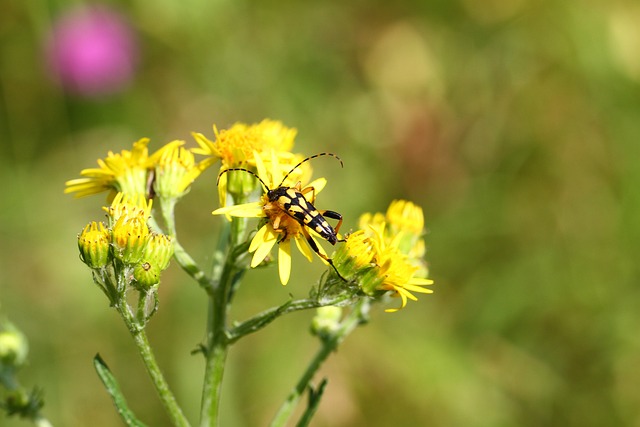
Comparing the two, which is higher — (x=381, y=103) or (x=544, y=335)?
(x=381, y=103)

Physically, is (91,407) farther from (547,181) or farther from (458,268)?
(547,181)

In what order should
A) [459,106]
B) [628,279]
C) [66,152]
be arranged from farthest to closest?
1. [459,106]
2. [66,152]
3. [628,279]

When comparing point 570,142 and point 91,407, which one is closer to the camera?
point 91,407

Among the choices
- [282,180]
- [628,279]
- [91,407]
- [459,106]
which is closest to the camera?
[282,180]

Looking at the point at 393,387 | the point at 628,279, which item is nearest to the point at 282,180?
the point at 393,387

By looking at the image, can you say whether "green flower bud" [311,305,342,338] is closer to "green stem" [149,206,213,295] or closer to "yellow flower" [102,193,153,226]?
"green stem" [149,206,213,295]

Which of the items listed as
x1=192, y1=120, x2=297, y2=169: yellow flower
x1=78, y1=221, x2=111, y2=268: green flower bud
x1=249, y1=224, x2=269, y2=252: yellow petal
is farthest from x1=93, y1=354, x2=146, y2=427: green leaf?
x1=192, y1=120, x2=297, y2=169: yellow flower
